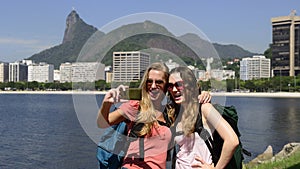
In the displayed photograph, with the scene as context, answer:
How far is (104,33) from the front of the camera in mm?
3508

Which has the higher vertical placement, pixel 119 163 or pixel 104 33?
pixel 104 33

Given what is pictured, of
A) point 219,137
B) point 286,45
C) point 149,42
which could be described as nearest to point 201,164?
point 219,137

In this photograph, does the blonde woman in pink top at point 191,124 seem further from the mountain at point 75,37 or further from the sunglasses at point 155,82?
the mountain at point 75,37

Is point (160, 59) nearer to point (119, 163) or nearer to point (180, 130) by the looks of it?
point (180, 130)

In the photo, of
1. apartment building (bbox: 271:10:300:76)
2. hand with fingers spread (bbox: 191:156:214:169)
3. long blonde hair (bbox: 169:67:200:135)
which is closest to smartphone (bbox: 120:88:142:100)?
long blonde hair (bbox: 169:67:200:135)

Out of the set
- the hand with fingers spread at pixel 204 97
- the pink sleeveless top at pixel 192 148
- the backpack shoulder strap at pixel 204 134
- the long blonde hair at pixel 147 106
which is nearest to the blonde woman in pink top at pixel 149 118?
the long blonde hair at pixel 147 106

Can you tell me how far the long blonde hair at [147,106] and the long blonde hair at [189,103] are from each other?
197mm

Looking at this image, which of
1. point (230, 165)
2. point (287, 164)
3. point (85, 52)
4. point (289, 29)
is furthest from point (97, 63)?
point (289, 29)

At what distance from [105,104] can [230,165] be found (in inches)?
44.0

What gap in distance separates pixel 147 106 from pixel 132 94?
15 centimetres

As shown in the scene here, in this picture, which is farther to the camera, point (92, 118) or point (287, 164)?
point (287, 164)

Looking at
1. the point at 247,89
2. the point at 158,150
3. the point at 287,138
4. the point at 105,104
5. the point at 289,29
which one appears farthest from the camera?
the point at 289,29

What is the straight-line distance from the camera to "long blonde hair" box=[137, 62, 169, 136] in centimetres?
355

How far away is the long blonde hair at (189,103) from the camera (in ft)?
11.3
